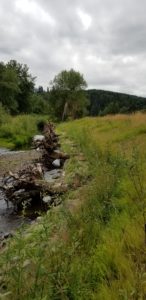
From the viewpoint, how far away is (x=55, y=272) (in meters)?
4.52

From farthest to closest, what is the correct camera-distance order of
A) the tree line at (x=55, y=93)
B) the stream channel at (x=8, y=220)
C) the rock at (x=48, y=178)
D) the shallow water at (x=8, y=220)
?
the tree line at (x=55, y=93) → the rock at (x=48, y=178) → the shallow water at (x=8, y=220) → the stream channel at (x=8, y=220)

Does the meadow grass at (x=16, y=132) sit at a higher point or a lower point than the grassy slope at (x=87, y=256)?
lower

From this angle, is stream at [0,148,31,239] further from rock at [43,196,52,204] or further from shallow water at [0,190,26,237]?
rock at [43,196,52,204]

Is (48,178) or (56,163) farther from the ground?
(48,178)

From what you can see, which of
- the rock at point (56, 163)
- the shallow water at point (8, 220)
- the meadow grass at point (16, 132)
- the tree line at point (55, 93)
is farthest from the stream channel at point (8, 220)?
the tree line at point (55, 93)

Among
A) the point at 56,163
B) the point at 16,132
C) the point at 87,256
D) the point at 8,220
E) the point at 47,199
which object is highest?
the point at 87,256

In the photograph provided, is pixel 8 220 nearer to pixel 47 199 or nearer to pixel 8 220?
pixel 8 220

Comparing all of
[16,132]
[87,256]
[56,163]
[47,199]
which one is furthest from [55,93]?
[87,256]

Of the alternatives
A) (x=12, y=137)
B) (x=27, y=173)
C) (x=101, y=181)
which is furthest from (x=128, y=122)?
(x=12, y=137)

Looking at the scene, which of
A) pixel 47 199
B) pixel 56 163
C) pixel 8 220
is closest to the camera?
pixel 8 220

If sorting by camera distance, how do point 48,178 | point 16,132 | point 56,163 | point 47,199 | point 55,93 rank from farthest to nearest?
1. point 55,93
2. point 16,132
3. point 56,163
4. point 48,178
5. point 47,199

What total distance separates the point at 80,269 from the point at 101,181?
3.39 m

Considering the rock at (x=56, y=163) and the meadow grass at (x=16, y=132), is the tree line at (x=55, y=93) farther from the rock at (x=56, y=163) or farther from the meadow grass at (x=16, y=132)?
the rock at (x=56, y=163)

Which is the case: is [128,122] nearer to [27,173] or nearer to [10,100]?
[27,173]
